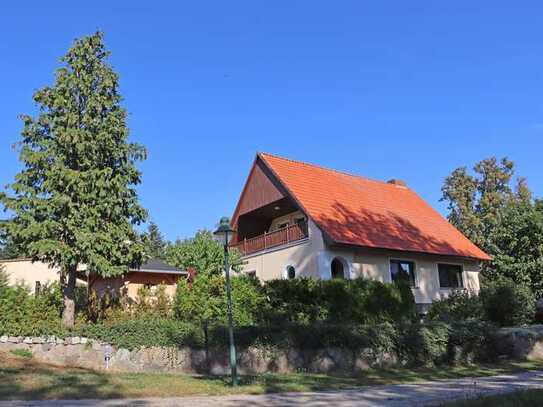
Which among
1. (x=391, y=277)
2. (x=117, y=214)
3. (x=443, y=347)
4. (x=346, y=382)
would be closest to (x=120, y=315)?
(x=117, y=214)

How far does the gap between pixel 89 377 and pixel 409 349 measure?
9.73m

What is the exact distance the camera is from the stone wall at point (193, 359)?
623 inches

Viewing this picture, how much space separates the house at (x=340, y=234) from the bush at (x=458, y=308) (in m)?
3.38

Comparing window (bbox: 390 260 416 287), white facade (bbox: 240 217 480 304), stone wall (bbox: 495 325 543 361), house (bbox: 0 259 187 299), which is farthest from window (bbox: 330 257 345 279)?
stone wall (bbox: 495 325 543 361)

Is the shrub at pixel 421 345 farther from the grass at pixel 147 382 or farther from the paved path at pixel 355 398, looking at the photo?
the paved path at pixel 355 398

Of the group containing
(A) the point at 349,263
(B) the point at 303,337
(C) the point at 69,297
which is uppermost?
(A) the point at 349,263

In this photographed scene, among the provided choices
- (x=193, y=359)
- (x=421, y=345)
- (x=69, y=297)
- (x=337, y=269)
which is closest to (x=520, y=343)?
(x=421, y=345)

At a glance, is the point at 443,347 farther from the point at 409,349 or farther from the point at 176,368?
the point at 176,368

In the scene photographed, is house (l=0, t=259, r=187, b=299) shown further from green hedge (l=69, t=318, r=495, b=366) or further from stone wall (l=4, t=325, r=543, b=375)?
green hedge (l=69, t=318, r=495, b=366)

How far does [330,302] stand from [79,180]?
382 inches

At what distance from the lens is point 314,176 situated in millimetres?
30188

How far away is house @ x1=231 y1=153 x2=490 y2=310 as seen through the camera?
25641mm

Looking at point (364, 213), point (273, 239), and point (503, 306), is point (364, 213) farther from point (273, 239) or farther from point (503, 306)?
point (503, 306)

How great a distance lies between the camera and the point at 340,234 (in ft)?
82.5
